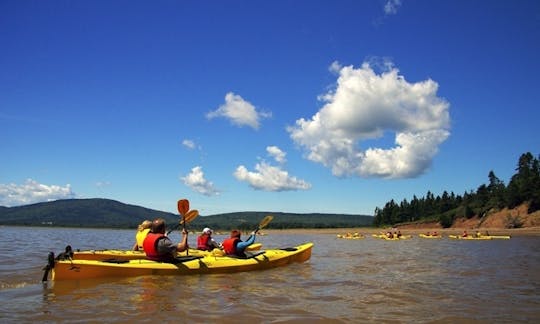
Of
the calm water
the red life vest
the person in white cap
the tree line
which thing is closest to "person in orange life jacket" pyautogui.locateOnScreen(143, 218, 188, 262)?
the calm water

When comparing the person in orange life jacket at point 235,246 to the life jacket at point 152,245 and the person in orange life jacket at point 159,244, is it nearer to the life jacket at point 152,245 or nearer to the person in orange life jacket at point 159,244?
the person in orange life jacket at point 159,244

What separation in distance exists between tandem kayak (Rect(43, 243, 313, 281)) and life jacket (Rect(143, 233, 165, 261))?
0.21 m

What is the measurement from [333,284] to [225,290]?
2896 mm

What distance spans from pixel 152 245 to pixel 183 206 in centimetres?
328

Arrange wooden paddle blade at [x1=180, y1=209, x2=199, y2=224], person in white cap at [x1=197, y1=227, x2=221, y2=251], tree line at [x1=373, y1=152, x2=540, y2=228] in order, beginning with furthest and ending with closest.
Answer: tree line at [x1=373, y1=152, x2=540, y2=228] < person in white cap at [x1=197, y1=227, x2=221, y2=251] < wooden paddle blade at [x1=180, y1=209, x2=199, y2=224]

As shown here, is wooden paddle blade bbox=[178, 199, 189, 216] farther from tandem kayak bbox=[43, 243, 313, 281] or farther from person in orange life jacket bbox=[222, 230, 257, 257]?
tandem kayak bbox=[43, 243, 313, 281]

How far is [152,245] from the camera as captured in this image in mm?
11586

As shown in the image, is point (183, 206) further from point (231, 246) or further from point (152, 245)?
point (152, 245)

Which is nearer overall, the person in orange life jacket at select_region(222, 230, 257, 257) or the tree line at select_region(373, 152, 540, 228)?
the person in orange life jacket at select_region(222, 230, 257, 257)

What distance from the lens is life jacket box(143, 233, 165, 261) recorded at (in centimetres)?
1139

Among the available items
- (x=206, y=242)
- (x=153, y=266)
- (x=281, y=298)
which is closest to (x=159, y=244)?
(x=153, y=266)

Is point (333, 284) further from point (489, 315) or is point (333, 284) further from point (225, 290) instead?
point (489, 315)

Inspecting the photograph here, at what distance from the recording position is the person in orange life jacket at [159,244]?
1124cm

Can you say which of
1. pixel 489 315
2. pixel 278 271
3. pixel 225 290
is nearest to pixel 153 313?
pixel 225 290
